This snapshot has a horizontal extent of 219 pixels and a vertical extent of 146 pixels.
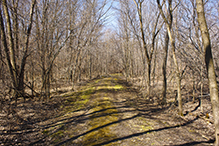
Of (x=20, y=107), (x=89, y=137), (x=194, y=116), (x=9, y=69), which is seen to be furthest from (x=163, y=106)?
(x=9, y=69)

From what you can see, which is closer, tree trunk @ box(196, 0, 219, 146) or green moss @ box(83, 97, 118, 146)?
tree trunk @ box(196, 0, 219, 146)

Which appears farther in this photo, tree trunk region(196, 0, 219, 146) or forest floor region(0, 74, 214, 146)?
forest floor region(0, 74, 214, 146)

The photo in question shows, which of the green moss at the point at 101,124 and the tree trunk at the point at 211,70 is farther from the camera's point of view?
the green moss at the point at 101,124

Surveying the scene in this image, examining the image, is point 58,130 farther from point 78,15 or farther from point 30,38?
point 78,15

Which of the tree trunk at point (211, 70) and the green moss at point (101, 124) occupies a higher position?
the tree trunk at point (211, 70)

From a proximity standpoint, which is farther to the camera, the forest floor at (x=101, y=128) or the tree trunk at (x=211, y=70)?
the forest floor at (x=101, y=128)

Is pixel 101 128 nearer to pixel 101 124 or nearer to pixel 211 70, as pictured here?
pixel 101 124

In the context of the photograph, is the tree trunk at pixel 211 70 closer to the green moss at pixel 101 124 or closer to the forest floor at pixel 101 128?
the forest floor at pixel 101 128

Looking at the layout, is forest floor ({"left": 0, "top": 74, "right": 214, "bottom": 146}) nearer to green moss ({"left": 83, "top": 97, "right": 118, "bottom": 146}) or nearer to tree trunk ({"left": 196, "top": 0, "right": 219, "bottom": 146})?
green moss ({"left": 83, "top": 97, "right": 118, "bottom": 146})

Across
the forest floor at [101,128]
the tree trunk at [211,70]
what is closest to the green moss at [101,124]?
the forest floor at [101,128]

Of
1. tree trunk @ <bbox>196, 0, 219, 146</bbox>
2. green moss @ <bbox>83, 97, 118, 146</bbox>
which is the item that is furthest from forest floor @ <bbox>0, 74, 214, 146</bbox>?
tree trunk @ <bbox>196, 0, 219, 146</bbox>

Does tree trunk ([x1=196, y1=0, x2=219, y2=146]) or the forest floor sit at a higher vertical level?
tree trunk ([x1=196, y1=0, x2=219, y2=146])

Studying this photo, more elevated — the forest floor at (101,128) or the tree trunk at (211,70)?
the tree trunk at (211,70)

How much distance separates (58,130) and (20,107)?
9.59ft
